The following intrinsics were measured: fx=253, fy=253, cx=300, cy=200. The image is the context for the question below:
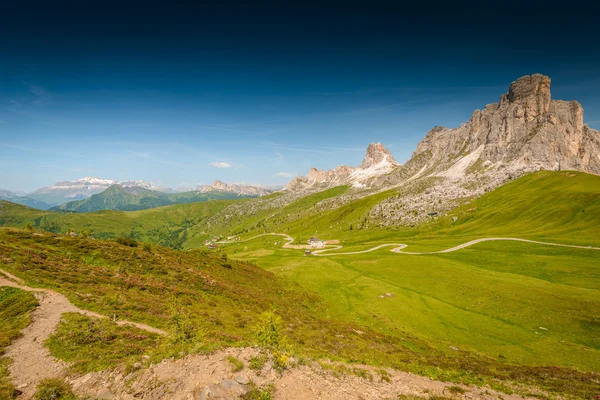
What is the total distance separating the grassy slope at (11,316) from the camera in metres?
17.0

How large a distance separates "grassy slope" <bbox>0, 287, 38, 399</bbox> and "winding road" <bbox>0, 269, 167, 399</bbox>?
404 millimetres

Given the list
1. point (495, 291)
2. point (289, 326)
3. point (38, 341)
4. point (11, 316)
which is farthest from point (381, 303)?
point (11, 316)

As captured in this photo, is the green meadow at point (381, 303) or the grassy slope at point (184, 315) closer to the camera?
the grassy slope at point (184, 315)

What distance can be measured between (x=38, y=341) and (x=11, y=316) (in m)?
6.15

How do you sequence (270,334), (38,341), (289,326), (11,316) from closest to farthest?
1. (270,334)
2. (38,341)
3. (11,316)
4. (289,326)

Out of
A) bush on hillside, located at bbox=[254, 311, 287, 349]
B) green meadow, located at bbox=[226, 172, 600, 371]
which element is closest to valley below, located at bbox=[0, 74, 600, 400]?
bush on hillside, located at bbox=[254, 311, 287, 349]

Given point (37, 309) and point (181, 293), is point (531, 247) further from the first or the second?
point (37, 309)

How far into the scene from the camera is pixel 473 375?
81.9 ft

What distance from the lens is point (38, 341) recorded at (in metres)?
20.3

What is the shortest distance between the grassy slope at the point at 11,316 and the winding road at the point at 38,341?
1.33ft

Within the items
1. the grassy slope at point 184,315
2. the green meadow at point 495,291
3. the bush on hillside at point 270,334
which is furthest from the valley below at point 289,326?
the green meadow at point 495,291

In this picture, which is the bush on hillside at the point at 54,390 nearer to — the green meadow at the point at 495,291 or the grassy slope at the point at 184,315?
the grassy slope at the point at 184,315

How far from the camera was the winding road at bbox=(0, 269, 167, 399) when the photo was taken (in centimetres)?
1652

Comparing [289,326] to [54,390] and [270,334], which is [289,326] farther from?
[54,390]
